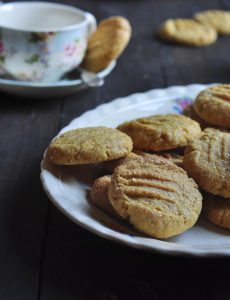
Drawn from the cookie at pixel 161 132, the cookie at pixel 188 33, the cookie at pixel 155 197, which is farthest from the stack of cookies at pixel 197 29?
the cookie at pixel 155 197

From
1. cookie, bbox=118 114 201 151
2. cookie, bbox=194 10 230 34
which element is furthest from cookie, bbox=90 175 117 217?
cookie, bbox=194 10 230 34

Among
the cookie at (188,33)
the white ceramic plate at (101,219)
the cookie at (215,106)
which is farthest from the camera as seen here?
the cookie at (188,33)

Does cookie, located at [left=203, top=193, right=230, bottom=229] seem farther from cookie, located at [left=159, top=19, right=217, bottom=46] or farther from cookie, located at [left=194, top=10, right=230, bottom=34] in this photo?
cookie, located at [left=194, top=10, right=230, bottom=34]

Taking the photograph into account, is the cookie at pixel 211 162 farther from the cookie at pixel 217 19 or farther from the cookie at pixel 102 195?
the cookie at pixel 217 19

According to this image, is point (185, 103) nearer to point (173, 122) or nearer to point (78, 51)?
point (173, 122)

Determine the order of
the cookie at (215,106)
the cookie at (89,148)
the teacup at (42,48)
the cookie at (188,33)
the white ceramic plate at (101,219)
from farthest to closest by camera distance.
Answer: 1. the cookie at (188,33)
2. the teacup at (42,48)
3. the cookie at (215,106)
4. the cookie at (89,148)
5. the white ceramic plate at (101,219)

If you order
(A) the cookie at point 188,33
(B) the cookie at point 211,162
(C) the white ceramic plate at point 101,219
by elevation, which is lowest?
(A) the cookie at point 188,33

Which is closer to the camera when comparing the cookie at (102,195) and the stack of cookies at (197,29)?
the cookie at (102,195)

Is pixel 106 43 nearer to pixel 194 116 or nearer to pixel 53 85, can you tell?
pixel 53 85
